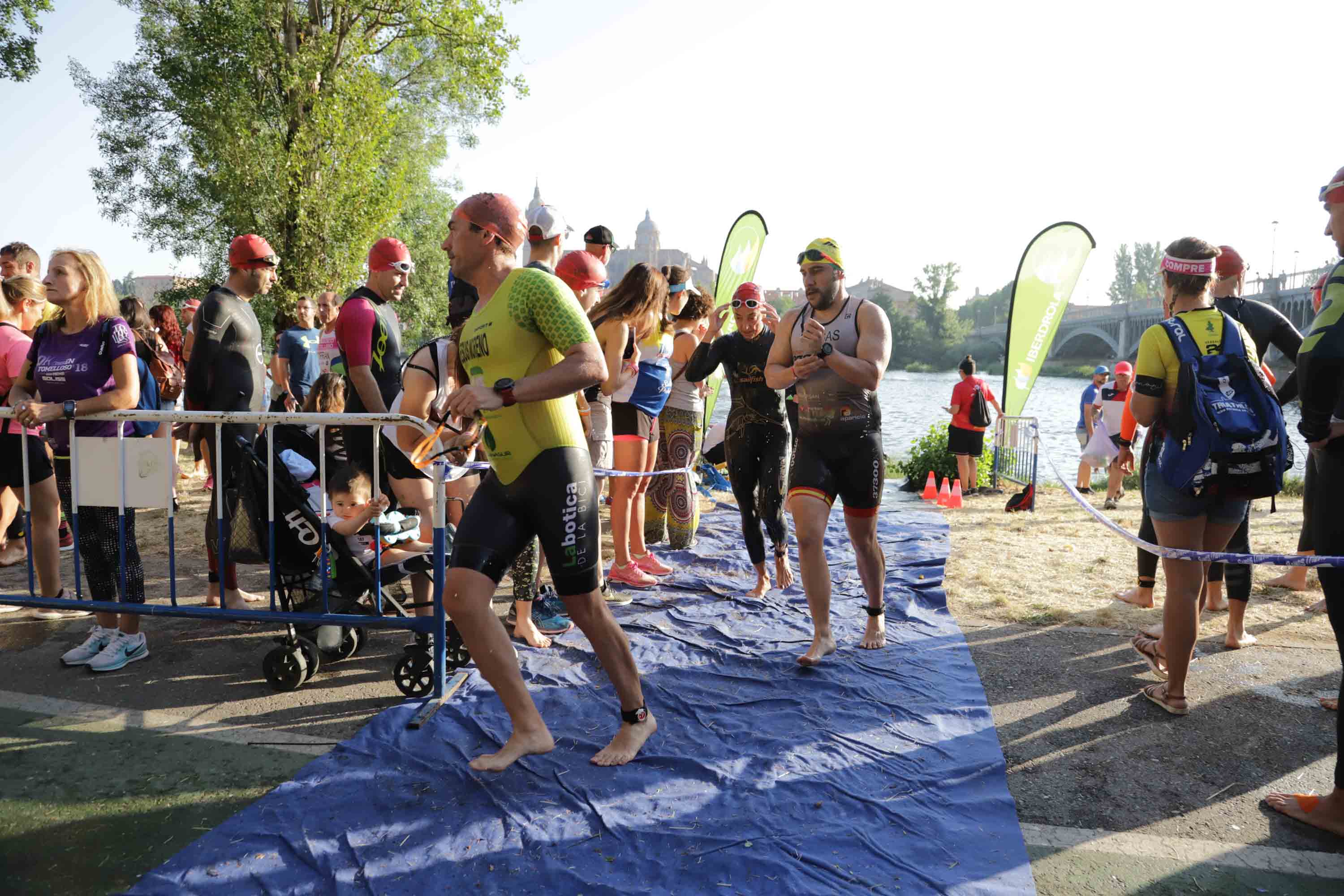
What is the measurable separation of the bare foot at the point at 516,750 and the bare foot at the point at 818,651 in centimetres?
151

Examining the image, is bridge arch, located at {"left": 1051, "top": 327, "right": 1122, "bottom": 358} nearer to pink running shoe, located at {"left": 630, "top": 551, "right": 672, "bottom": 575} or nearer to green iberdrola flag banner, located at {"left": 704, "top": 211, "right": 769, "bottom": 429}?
green iberdrola flag banner, located at {"left": 704, "top": 211, "right": 769, "bottom": 429}

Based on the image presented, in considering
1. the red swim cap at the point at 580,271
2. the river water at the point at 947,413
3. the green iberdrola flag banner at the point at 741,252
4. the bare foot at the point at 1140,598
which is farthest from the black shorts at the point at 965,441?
the red swim cap at the point at 580,271

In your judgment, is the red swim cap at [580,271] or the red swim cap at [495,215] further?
the red swim cap at [580,271]

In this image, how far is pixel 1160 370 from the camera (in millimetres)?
3549

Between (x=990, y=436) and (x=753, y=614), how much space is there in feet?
31.9

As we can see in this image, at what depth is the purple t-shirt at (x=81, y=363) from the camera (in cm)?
413

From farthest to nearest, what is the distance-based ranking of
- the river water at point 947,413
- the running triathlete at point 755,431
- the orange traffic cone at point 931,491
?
the river water at point 947,413 < the orange traffic cone at point 931,491 < the running triathlete at point 755,431

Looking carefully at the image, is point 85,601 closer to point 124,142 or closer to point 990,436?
point 990,436

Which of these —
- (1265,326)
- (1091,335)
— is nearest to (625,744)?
(1265,326)

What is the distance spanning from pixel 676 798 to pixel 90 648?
324 cm

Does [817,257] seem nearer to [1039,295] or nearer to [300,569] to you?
[300,569]

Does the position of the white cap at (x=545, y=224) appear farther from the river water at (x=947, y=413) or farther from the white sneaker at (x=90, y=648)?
the white sneaker at (x=90, y=648)

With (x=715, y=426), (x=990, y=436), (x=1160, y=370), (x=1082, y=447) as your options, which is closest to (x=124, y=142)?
(x=715, y=426)

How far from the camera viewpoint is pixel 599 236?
5.71 m
